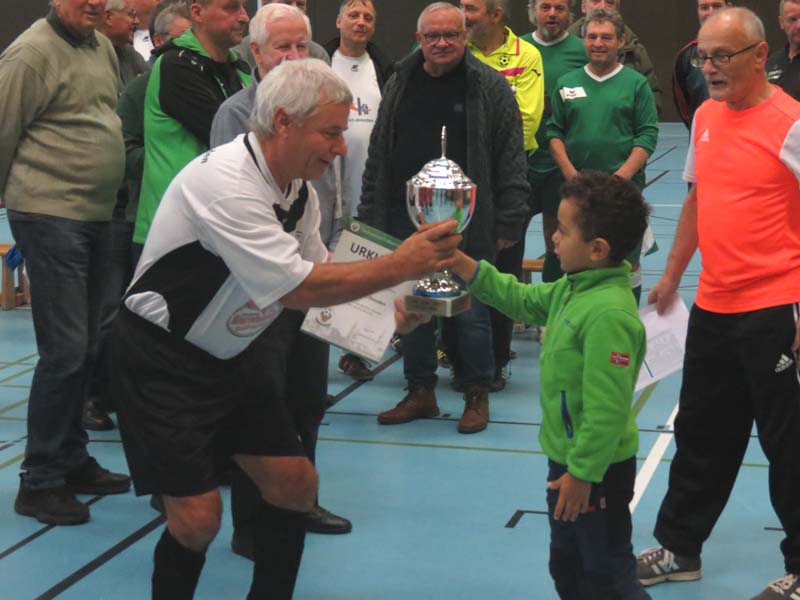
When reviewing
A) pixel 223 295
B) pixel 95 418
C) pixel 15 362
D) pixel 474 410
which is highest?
pixel 223 295

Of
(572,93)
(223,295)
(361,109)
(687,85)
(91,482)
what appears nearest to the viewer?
(223,295)

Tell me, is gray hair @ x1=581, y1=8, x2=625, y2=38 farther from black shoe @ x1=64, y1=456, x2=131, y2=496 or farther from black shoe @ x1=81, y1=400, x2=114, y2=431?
black shoe @ x1=64, y1=456, x2=131, y2=496

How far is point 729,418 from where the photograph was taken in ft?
12.7

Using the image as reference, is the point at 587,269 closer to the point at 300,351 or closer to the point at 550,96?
the point at 300,351

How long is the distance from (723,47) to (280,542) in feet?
6.17

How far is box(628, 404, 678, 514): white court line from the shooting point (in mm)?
4793

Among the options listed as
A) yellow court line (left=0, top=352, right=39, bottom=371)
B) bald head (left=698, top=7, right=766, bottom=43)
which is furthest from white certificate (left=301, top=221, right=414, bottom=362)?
yellow court line (left=0, top=352, right=39, bottom=371)

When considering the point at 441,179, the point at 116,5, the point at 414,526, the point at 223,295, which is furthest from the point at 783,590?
the point at 116,5

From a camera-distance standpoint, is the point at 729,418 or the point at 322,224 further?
the point at 322,224

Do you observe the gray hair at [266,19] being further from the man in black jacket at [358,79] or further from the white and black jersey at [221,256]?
the man in black jacket at [358,79]

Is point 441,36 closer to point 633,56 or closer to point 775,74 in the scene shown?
point 775,74

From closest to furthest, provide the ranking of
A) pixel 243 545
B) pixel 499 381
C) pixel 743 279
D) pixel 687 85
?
pixel 743 279
pixel 243 545
pixel 499 381
pixel 687 85

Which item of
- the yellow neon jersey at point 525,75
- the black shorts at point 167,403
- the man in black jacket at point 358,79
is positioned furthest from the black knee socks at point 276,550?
the yellow neon jersey at point 525,75

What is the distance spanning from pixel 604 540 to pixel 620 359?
18.1 inches
